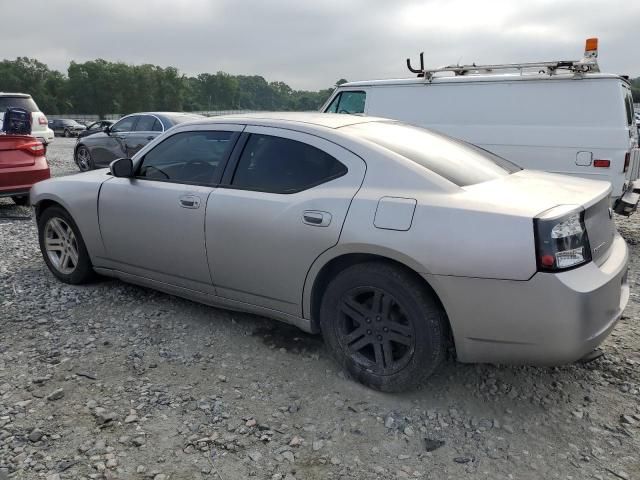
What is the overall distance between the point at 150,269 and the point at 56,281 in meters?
1.35

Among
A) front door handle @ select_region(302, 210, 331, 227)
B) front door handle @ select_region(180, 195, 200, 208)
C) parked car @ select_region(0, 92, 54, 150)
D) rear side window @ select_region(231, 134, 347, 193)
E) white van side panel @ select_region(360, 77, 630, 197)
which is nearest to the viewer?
front door handle @ select_region(302, 210, 331, 227)

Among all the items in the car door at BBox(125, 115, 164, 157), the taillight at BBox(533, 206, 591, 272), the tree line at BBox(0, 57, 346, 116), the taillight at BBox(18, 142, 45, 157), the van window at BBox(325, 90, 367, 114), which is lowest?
the taillight at BBox(533, 206, 591, 272)

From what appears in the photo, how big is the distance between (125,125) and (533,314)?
1139 cm

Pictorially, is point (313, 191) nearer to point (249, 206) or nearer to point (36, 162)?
point (249, 206)

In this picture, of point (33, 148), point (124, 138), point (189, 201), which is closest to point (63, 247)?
point (189, 201)

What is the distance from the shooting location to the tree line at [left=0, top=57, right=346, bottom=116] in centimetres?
8581

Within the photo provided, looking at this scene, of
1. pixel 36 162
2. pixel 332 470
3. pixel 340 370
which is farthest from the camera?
pixel 36 162

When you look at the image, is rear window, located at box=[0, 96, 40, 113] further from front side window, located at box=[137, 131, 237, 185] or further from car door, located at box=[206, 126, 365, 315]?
car door, located at box=[206, 126, 365, 315]

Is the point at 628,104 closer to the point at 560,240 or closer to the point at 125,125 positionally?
the point at 560,240

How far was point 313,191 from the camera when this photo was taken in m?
3.06

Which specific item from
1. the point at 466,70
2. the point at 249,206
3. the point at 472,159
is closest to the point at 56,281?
the point at 249,206

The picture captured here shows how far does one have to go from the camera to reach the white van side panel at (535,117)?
6.38 m

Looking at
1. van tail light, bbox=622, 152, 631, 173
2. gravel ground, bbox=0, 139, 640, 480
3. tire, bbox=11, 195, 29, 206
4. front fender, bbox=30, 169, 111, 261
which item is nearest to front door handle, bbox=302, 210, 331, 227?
gravel ground, bbox=0, 139, 640, 480

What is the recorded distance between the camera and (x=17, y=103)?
548 inches
